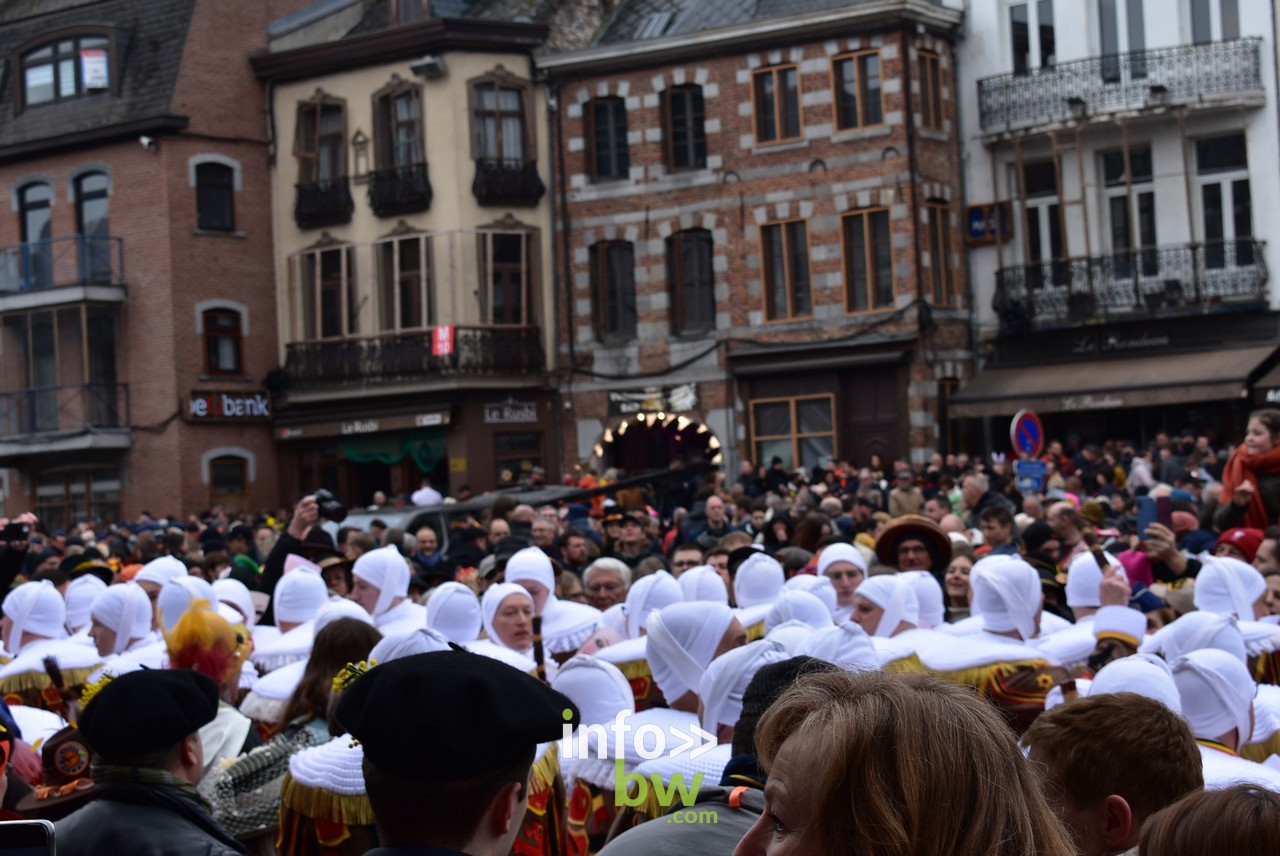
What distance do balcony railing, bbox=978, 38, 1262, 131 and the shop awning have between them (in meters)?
4.49

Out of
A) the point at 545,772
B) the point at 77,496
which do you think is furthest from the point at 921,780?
the point at 77,496

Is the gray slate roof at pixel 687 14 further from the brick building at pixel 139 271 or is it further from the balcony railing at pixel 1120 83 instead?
the brick building at pixel 139 271

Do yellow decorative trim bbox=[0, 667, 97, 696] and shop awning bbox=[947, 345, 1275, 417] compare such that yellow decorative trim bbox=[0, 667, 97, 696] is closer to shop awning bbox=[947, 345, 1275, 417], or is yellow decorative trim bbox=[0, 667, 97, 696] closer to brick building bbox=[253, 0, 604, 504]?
shop awning bbox=[947, 345, 1275, 417]

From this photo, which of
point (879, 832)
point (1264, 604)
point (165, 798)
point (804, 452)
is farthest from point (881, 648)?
point (804, 452)

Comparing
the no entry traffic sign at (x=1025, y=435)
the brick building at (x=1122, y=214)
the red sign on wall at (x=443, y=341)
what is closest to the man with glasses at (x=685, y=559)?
the no entry traffic sign at (x=1025, y=435)

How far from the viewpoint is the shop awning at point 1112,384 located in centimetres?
2886

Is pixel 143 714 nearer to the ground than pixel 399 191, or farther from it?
nearer to the ground

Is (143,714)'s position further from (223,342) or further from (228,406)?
(223,342)

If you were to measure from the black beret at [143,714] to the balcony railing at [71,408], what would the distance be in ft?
104

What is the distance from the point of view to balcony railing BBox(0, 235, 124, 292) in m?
35.9

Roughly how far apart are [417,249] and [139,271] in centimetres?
587

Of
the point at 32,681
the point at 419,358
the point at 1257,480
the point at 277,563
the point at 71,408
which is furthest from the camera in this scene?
the point at 71,408

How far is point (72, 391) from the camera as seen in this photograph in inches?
1415

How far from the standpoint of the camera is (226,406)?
1406 inches
